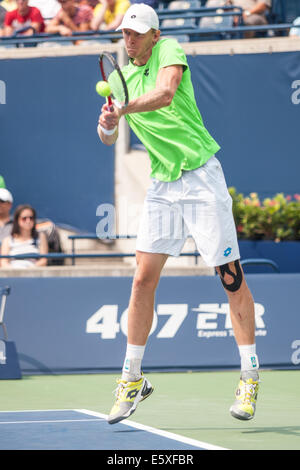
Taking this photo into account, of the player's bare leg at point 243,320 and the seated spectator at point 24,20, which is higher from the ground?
the seated spectator at point 24,20

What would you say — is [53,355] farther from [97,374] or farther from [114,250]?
[114,250]

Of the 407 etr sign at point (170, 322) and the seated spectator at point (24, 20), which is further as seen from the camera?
the seated spectator at point (24, 20)

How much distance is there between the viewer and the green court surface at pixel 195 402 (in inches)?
194

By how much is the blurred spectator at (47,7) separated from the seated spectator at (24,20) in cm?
41

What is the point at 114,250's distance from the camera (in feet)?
42.6

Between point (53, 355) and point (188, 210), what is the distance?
361 cm

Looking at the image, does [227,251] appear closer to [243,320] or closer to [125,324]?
[243,320]

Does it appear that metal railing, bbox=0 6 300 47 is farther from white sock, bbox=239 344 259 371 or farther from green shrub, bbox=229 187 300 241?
white sock, bbox=239 344 259 371

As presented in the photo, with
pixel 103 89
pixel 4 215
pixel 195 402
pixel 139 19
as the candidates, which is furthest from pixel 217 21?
pixel 103 89

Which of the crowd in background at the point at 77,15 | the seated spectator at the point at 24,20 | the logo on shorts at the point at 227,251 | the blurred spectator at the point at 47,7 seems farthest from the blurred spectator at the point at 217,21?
the logo on shorts at the point at 227,251

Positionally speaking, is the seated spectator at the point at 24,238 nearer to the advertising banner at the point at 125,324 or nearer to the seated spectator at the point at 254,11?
the advertising banner at the point at 125,324

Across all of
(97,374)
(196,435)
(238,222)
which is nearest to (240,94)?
(238,222)

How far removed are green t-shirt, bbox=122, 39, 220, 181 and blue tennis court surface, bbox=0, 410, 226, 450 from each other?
1.48 m

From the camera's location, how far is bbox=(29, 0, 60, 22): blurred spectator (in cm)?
1454
